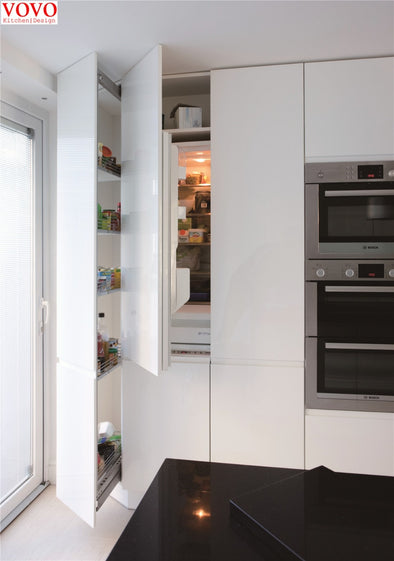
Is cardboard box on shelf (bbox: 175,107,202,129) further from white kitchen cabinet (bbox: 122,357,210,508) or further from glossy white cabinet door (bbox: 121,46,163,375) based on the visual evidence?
white kitchen cabinet (bbox: 122,357,210,508)

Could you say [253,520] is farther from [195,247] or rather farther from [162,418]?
[195,247]

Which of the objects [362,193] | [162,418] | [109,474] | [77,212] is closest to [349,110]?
[362,193]

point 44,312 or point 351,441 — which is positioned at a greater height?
point 44,312

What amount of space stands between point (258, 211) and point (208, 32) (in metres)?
0.87

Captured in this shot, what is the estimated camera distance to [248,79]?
2.41 metres

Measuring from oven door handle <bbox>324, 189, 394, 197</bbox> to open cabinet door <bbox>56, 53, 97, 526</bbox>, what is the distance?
121 cm

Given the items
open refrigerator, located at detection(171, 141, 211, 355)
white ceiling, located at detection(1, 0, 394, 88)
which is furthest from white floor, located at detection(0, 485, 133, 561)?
white ceiling, located at detection(1, 0, 394, 88)

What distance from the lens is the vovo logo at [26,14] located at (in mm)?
1802

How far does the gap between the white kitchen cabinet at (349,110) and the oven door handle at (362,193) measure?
16 centimetres

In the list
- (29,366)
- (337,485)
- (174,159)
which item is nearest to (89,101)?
(174,159)

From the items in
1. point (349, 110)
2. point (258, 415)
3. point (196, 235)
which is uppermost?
point (349, 110)

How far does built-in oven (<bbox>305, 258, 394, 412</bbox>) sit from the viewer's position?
2379 mm

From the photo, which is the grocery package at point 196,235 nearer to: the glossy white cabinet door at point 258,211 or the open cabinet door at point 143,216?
the glossy white cabinet door at point 258,211

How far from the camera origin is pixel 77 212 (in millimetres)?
2297
